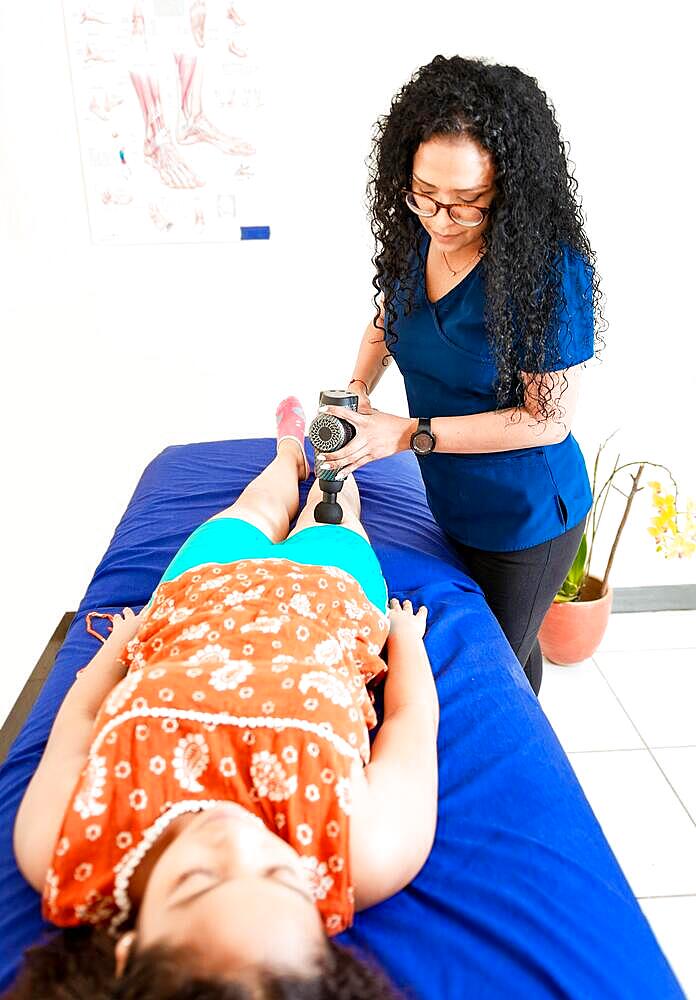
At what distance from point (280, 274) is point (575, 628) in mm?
1410

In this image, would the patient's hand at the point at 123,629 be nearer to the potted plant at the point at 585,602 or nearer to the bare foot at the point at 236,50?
the potted plant at the point at 585,602

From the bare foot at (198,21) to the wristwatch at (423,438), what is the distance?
4.56ft

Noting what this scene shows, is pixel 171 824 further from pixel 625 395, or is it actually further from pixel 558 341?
pixel 625 395

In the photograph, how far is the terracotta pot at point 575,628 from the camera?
8.29 ft

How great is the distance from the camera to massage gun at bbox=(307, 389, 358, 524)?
1.59 metres

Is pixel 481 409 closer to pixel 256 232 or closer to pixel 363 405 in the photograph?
pixel 363 405

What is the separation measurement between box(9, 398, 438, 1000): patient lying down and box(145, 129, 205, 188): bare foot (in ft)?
4.71

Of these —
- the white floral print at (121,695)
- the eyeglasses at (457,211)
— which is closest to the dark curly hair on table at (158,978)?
the white floral print at (121,695)

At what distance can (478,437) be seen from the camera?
1.58 m

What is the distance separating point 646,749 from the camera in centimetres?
227

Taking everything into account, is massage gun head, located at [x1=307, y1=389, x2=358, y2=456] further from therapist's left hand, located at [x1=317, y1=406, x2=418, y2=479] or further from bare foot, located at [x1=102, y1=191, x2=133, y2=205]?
bare foot, located at [x1=102, y1=191, x2=133, y2=205]

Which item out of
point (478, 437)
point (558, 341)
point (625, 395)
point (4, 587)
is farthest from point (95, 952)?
point (625, 395)

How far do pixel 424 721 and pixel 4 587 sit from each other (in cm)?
159

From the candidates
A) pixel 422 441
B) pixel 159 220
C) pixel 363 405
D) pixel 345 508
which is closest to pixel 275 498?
pixel 345 508
